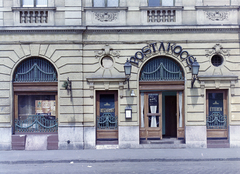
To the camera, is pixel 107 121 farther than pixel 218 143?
Yes

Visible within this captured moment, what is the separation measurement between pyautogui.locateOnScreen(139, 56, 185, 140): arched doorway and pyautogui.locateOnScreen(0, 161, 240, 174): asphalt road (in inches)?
112

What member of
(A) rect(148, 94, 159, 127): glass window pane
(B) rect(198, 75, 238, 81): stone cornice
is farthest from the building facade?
(A) rect(148, 94, 159, 127): glass window pane

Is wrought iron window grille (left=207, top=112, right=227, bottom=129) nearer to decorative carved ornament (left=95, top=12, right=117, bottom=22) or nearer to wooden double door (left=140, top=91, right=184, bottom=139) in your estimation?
wooden double door (left=140, top=91, right=184, bottom=139)

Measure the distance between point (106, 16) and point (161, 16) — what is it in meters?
2.69

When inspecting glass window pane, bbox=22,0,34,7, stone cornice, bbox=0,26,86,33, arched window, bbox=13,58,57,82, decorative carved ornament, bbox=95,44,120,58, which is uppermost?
glass window pane, bbox=22,0,34,7

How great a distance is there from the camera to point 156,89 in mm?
12852

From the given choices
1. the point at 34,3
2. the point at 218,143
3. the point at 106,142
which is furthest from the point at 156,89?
the point at 34,3

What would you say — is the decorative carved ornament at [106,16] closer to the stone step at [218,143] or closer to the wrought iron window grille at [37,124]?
the wrought iron window grille at [37,124]

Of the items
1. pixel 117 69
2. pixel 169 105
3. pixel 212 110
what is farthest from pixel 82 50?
pixel 212 110

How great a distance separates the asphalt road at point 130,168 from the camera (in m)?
9.06

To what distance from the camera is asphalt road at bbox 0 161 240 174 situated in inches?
357

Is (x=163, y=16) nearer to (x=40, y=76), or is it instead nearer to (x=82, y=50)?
(x=82, y=50)

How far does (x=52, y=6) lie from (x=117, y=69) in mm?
4385

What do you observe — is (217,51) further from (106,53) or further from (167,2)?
(106,53)
